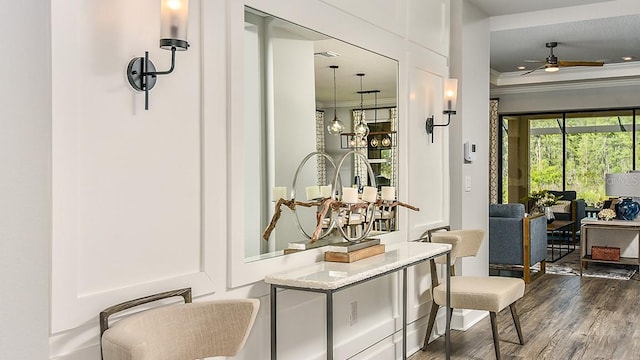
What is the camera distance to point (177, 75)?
2121 mm

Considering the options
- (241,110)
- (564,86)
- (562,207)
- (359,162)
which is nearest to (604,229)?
(562,207)

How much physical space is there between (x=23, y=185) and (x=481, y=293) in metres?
3.19

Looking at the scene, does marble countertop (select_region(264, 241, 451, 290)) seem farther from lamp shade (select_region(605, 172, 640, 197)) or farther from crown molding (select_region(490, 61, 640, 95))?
crown molding (select_region(490, 61, 640, 95))

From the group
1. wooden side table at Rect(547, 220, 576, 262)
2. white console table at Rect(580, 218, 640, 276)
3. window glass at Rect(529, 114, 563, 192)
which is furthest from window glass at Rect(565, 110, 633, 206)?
white console table at Rect(580, 218, 640, 276)

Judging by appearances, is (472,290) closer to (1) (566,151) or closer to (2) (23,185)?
(2) (23,185)

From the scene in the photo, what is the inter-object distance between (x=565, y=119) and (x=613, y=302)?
552 centimetres

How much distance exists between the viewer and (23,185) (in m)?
0.81

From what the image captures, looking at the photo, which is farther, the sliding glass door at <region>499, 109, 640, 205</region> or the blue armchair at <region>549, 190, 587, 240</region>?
the sliding glass door at <region>499, 109, 640, 205</region>

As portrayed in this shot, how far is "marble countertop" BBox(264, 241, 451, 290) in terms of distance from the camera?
94.3 inches

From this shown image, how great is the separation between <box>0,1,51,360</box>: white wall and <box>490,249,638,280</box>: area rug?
6.51 m

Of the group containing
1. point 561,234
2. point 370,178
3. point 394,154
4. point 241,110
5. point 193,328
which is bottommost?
point 561,234

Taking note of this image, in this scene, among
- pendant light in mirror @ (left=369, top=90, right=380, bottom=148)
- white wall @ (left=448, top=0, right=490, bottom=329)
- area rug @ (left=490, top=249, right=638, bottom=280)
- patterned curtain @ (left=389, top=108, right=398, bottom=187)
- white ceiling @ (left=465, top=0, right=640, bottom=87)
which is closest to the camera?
pendant light in mirror @ (left=369, top=90, right=380, bottom=148)

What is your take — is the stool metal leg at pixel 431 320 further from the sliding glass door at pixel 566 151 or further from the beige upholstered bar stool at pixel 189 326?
the sliding glass door at pixel 566 151

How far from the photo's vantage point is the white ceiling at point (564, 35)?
16.8ft
